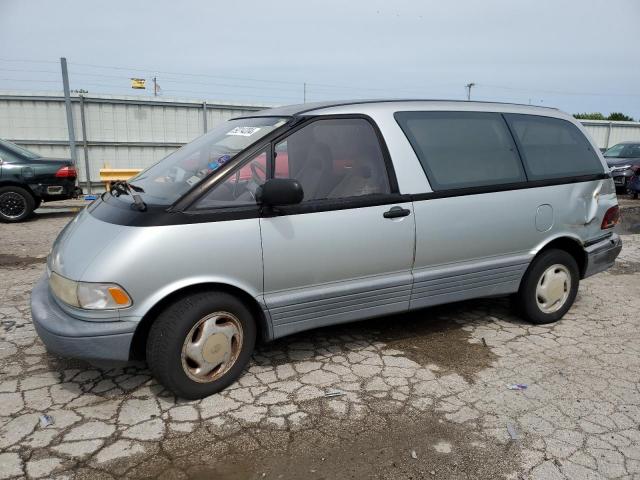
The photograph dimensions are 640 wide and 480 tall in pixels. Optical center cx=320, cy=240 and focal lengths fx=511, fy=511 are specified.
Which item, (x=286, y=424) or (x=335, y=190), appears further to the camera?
(x=335, y=190)

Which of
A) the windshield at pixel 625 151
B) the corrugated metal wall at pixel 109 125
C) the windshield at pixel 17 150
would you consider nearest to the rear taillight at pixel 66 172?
the windshield at pixel 17 150

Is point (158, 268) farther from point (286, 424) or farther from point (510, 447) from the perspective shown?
point (510, 447)

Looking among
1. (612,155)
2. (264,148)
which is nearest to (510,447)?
(264,148)

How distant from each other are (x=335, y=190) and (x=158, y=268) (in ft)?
4.07

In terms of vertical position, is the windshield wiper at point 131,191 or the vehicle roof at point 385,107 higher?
the vehicle roof at point 385,107

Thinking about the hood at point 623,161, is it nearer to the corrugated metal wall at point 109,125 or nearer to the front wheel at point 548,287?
the corrugated metal wall at point 109,125

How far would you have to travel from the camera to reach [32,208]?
29.9 ft

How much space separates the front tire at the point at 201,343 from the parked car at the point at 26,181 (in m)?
7.50

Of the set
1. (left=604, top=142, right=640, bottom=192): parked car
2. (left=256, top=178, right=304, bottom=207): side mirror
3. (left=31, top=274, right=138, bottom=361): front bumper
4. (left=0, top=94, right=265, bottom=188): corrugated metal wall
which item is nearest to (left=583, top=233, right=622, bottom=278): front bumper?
(left=256, top=178, right=304, bottom=207): side mirror

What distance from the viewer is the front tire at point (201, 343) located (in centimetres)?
290

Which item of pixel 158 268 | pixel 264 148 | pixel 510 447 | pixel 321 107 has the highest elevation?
pixel 321 107

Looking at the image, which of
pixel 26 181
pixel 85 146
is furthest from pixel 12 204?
pixel 85 146

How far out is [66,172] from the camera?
30.6 feet

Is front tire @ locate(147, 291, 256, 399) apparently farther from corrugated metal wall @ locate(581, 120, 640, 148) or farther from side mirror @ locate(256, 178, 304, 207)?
corrugated metal wall @ locate(581, 120, 640, 148)
